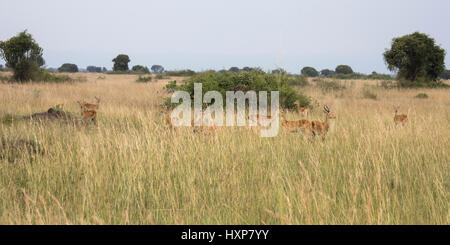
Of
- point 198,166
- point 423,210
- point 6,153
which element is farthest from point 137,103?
point 423,210

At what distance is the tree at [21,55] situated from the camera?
2442cm

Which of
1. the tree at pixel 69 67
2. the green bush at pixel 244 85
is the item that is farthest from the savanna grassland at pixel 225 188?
the tree at pixel 69 67

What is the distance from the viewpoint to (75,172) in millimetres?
4402

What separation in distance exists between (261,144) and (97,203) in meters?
2.79

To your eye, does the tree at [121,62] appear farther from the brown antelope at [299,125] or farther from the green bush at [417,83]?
the brown antelope at [299,125]

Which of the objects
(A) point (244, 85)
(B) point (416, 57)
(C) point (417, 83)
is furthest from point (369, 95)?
(B) point (416, 57)

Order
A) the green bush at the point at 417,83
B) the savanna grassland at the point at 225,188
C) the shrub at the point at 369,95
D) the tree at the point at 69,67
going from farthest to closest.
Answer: the tree at the point at 69,67
the green bush at the point at 417,83
the shrub at the point at 369,95
the savanna grassland at the point at 225,188

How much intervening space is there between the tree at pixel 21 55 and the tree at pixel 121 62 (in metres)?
58.8

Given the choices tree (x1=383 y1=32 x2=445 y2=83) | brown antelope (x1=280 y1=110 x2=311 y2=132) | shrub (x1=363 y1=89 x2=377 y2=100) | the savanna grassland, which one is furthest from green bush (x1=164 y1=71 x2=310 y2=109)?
tree (x1=383 y1=32 x2=445 y2=83)

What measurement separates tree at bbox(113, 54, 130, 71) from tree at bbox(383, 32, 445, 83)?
63.8 meters

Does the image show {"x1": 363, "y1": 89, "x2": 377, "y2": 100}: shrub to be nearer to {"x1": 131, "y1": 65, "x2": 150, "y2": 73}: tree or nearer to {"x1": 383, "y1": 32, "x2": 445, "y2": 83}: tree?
{"x1": 383, "y1": 32, "x2": 445, "y2": 83}: tree

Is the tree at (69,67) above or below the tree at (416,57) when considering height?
above

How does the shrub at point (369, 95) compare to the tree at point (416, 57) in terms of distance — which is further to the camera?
the tree at point (416, 57)
